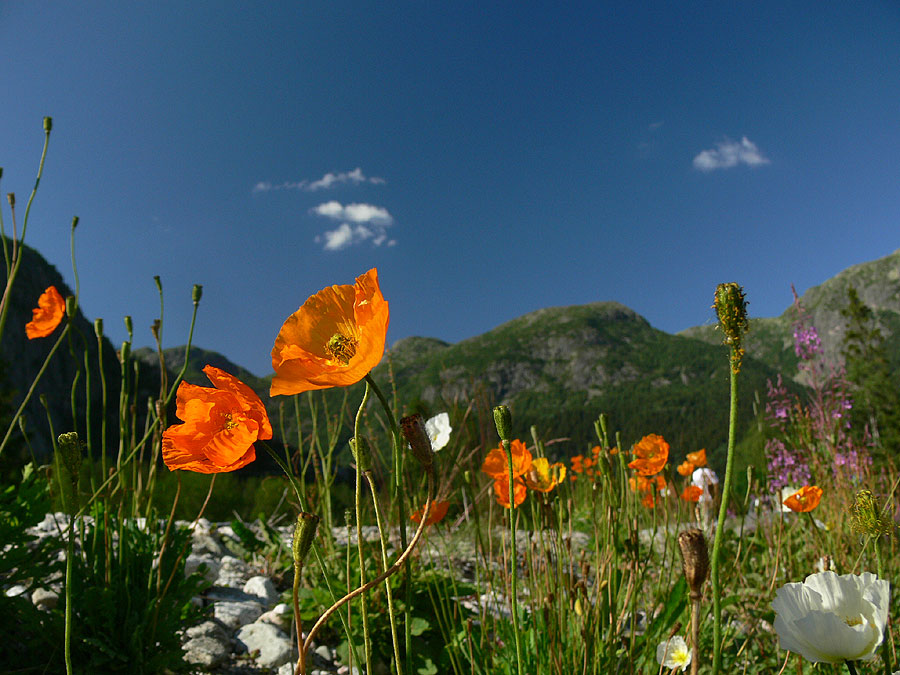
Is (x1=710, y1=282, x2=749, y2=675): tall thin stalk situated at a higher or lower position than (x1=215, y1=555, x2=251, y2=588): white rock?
higher

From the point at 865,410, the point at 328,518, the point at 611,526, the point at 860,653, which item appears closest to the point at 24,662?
the point at 328,518

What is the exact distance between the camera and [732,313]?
2.31ft

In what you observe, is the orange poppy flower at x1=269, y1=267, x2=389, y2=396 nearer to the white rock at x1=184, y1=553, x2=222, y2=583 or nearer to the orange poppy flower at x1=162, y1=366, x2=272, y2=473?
the orange poppy flower at x1=162, y1=366, x2=272, y2=473

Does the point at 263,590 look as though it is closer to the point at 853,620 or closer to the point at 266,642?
the point at 266,642

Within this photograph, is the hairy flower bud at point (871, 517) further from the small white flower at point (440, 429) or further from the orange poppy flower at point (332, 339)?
the small white flower at point (440, 429)

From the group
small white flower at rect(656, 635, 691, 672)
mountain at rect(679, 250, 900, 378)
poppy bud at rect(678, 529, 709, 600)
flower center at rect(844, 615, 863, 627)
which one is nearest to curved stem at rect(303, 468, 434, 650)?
poppy bud at rect(678, 529, 709, 600)

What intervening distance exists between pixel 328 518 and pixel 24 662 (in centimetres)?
107

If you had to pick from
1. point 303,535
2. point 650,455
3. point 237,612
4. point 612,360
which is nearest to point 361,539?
point 303,535

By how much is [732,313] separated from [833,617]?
1.27ft

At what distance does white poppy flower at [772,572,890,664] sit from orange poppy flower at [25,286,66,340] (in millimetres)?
2052

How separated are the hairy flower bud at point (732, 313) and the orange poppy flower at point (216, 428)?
2.09 ft

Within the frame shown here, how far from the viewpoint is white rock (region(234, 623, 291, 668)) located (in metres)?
1.99

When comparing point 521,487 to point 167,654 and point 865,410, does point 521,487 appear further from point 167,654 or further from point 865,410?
point 865,410

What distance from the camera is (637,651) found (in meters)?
1.62
